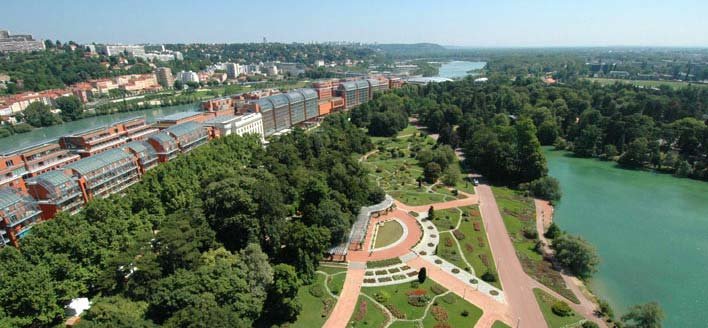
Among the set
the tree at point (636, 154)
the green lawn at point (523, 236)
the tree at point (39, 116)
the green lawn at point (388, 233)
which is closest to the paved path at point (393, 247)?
the green lawn at point (388, 233)

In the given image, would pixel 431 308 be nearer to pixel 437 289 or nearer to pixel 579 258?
pixel 437 289

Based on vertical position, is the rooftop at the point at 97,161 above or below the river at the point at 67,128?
above

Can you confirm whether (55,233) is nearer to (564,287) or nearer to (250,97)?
(564,287)

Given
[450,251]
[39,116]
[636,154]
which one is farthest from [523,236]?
[39,116]

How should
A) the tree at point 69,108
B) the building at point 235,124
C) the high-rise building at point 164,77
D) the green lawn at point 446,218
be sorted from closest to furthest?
the green lawn at point 446,218, the building at point 235,124, the tree at point 69,108, the high-rise building at point 164,77

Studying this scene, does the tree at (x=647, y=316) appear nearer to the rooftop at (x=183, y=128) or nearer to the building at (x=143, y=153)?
the building at (x=143, y=153)

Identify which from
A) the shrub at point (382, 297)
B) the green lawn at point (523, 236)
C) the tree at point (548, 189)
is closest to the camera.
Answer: the shrub at point (382, 297)
